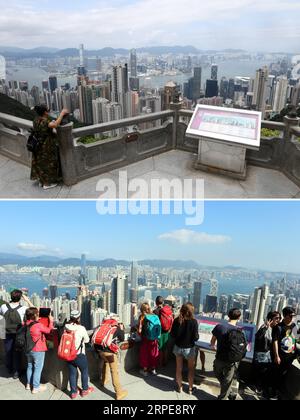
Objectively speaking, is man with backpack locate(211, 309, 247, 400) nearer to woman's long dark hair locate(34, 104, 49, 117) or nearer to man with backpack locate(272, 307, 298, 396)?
man with backpack locate(272, 307, 298, 396)

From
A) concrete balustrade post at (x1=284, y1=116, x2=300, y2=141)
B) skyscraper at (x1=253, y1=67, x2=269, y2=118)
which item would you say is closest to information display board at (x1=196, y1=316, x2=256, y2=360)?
concrete balustrade post at (x1=284, y1=116, x2=300, y2=141)

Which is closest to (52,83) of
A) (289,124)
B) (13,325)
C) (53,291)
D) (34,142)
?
(34,142)

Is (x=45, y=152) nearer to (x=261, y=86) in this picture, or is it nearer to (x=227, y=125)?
(x=227, y=125)

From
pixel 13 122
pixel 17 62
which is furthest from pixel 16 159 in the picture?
pixel 17 62

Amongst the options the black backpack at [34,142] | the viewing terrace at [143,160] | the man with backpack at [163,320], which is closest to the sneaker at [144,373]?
the man with backpack at [163,320]

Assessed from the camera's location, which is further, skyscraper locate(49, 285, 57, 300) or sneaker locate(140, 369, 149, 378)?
skyscraper locate(49, 285, 57, 300)

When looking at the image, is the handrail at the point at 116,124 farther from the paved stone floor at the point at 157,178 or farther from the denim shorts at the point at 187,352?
the denim shorts at the point at 187,352

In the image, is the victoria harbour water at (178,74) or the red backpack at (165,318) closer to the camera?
the red backpack at (165,318)
